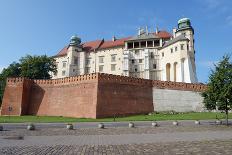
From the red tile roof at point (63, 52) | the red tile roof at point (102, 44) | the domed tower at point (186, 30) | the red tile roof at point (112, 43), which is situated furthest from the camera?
the red tile roof at point (63, 52)

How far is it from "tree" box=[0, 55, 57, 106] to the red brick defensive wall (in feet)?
58.3

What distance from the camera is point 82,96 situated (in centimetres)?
4184

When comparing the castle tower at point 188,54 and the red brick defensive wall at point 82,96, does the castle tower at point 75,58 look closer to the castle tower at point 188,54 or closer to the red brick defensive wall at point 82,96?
the castle tower at point 188,54

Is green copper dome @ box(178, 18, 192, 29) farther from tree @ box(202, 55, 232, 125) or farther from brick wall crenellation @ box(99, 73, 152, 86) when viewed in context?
tree @ box(202, 55, 232, 125)

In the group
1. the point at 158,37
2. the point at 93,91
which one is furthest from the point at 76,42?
the point at 93,91

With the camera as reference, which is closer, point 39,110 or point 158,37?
point 39,110

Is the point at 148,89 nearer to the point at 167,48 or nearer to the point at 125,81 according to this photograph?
the point at 125,81

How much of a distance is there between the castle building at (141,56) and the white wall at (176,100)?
12.7 meters

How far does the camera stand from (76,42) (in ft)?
280

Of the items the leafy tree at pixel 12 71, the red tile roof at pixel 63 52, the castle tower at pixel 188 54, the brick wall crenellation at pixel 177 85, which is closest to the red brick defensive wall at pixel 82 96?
the brick wall crenellation at pixel 177 85

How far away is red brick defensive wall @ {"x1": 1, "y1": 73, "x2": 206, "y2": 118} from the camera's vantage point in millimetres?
40844

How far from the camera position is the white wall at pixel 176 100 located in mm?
47938

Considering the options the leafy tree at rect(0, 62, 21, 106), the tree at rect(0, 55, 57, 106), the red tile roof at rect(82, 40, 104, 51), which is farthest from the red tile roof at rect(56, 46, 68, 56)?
the leafy tree at rect(0, 62, 21, 106)

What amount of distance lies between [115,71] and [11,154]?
70.2 metres
